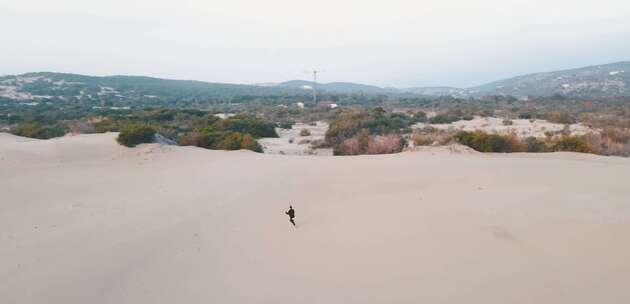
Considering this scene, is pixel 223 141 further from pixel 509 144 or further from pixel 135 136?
pixel 509 144

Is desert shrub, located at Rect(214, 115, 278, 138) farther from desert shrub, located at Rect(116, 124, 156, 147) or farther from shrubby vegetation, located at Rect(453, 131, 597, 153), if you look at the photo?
shrubby vegetation, located at Rect(453, 131, 597, 153)

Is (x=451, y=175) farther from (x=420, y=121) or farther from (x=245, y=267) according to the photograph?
(x=420, y=121)

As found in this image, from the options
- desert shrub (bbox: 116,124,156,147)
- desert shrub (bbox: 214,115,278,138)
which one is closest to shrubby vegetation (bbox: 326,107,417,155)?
desert shrub (bbox: 214,115,278,138)

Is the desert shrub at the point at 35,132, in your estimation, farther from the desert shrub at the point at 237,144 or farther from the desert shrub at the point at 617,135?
the desert shrub at the point at 617,135

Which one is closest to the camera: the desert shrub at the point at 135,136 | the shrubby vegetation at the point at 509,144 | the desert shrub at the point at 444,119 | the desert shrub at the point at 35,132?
the desert shrub at the point at 135,136

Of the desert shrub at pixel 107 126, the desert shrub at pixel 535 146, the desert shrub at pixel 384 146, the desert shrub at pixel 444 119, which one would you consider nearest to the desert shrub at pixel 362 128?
the desert shrub at pixel 384 146
